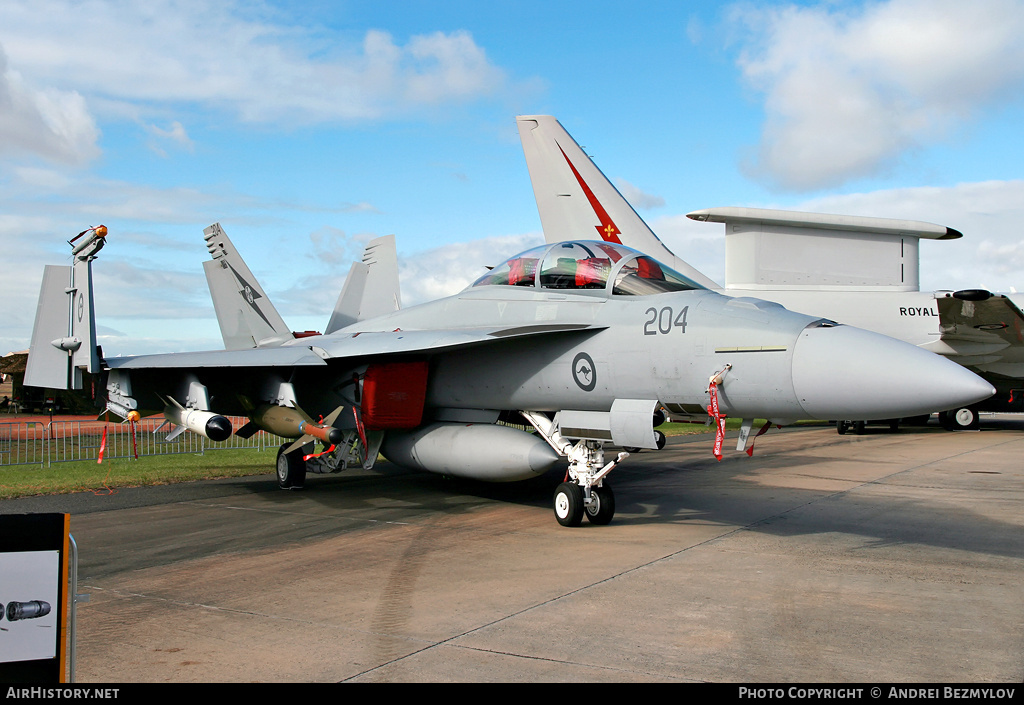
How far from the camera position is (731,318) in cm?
649

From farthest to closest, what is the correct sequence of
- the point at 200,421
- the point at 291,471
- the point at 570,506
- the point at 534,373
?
the point at 291,471 → the point at 200,421 → the point at 534,373 → the point at 570,506

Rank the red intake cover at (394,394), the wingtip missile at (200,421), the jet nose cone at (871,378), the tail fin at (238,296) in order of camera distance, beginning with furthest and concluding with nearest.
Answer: the tail fin at (238,296)
the red intake cover at (394,394)
the wingtip missile at (200,421)
the jet nose cone at (871,378)

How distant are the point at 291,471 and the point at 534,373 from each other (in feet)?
15.1

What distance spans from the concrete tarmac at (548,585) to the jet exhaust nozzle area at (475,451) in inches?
21.0

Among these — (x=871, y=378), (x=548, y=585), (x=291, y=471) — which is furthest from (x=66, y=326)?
(x=871, y=378)

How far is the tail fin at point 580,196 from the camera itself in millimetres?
20266

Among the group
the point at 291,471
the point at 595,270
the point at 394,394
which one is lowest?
the point at 291,471

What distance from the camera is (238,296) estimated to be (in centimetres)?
1327

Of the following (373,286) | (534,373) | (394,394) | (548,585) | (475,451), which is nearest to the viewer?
(548,585)

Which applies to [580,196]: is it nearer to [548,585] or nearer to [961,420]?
[961,420]

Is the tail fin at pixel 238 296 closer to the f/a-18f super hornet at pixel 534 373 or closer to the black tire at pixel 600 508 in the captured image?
the f/a-18f super hornet at pixel 534 373

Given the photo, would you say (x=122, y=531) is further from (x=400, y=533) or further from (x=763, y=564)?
(x=763, y=564)

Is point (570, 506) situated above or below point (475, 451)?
below

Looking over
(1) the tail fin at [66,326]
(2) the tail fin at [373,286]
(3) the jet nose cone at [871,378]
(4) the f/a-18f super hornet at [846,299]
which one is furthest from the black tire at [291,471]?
(4) the f/a-18f super hornet at [846,299]
